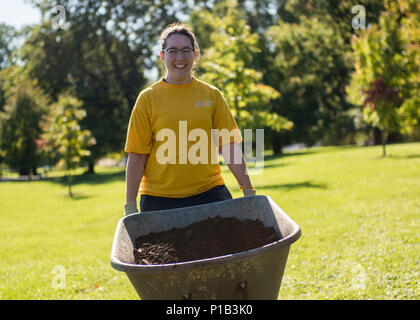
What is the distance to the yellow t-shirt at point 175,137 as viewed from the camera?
11.1 feet

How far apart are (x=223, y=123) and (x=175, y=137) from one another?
0.45m

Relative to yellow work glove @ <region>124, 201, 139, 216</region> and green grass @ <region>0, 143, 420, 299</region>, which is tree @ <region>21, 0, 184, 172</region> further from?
yellow work glove @ <region>124, 201, 139, 216</region>

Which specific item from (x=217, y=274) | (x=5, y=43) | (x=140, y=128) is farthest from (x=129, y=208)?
(x=5, y=43)

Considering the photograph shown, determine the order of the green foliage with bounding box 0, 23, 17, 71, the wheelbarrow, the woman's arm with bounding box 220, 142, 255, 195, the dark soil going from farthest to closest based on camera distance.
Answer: the green foliage with bounding box 0, 23, 17, 71, the woman's arm with bounding box 220, 142, 255, 195, the dark soil, the wheelbarrow

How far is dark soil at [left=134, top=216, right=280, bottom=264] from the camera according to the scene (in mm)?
2576

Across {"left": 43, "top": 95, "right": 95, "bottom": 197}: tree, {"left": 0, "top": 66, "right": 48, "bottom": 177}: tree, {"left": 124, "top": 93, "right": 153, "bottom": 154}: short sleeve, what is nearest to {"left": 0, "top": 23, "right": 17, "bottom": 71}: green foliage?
{"left": 0, "top": 66, "right": 48, "bottom": 177}: tree

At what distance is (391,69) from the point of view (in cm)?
1991

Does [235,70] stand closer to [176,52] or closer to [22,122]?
[176,52]

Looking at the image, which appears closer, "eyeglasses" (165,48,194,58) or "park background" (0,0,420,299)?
"eyeglasses" (165,48,194,58)

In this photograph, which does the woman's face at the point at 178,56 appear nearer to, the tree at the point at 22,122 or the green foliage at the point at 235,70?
the green foliage at the point at 235,70

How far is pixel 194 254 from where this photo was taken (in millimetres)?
2574

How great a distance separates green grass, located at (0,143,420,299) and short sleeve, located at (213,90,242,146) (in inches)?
91.9
